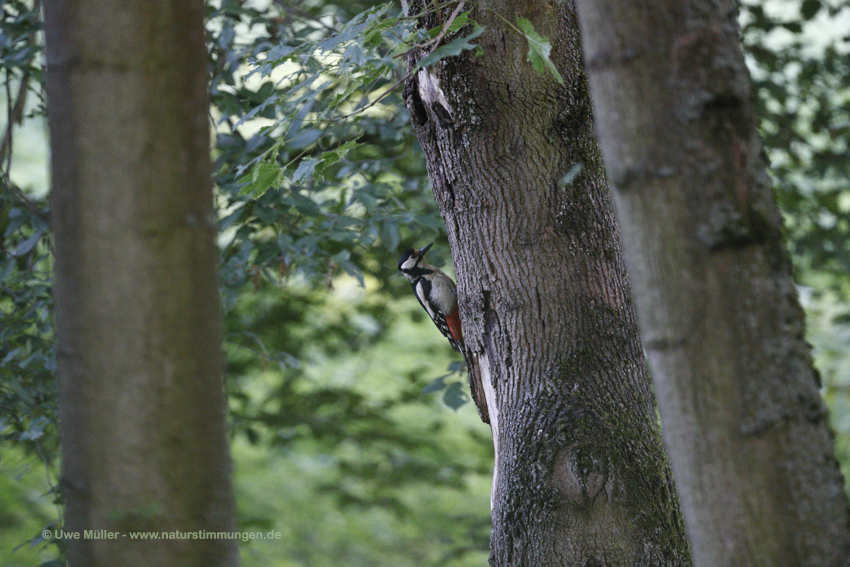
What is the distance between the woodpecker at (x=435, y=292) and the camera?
15.1ft

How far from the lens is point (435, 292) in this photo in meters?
4.88

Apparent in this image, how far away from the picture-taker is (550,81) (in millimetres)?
2359

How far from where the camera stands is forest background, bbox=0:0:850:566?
309cm

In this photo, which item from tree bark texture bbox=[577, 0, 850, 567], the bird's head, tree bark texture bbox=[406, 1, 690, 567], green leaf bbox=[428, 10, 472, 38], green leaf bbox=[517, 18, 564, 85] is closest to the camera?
tree bark texture bbox=[577, 0, 850, 567]

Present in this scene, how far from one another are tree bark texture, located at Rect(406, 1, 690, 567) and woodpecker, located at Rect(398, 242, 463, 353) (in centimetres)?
211

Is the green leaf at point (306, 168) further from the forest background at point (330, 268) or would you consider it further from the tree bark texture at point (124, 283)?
the tree bark texture at point (124, 283)

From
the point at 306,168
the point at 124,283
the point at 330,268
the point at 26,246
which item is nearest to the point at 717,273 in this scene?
the point at 124,283

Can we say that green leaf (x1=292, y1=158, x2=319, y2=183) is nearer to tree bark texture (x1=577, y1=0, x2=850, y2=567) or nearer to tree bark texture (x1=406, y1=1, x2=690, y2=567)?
tree bark texture (x1=406, y1=1, x2=690, y2=567)

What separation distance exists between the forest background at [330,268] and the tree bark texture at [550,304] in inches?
10.0

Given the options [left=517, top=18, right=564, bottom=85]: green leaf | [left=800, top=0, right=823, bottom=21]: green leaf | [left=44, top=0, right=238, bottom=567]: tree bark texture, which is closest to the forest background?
[left=800, top=0, right=823, bottom=21]: green leaf

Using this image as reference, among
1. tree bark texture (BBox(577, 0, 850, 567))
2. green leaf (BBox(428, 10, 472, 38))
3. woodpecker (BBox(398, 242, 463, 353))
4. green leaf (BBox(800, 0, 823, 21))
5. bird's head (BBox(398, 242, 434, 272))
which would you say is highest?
green leaf (BBox(800, 0, 823, 21))

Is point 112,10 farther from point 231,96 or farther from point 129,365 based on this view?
point 231,96

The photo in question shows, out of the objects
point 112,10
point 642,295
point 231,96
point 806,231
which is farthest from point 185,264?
point 806,231

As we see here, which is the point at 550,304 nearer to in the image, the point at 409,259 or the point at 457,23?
the point at 457,23
